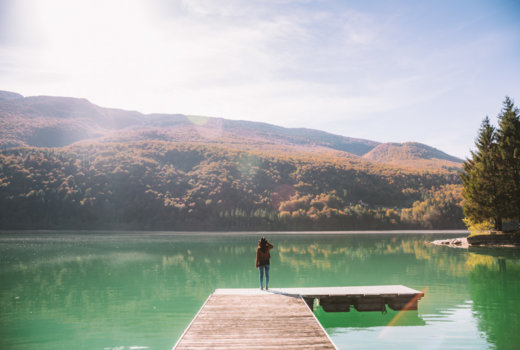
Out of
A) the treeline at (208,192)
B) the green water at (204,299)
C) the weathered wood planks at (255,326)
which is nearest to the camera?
the weathered wood planks at (255,326)

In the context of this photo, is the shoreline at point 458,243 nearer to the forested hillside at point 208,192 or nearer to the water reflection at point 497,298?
the water reflection at point 497,298

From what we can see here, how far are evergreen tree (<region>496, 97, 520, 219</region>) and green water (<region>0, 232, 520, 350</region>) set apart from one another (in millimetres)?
12444

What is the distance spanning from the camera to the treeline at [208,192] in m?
116

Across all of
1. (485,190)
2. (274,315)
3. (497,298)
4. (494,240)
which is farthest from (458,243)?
(274,315)

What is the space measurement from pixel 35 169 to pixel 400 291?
5482 inches

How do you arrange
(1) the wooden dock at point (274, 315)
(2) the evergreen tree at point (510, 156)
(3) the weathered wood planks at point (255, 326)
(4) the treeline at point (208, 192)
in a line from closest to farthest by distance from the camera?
(3) the weathered wood planks at point (255, 326)
(1) the wooden dock at point (274, 315)
(2) the evergreen tree at point (510, 156)
(4) the treeline at point (208, 192)

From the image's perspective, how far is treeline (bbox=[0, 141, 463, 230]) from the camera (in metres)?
116

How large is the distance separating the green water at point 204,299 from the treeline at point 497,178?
12.0 metres

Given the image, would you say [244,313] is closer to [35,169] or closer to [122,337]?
[122,337]

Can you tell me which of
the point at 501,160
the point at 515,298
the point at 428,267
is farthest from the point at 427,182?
the point at 515,298

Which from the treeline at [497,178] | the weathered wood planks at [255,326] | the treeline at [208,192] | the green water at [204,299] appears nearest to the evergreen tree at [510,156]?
the treeline at [497,178]

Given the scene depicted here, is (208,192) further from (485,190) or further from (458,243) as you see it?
(485,190)

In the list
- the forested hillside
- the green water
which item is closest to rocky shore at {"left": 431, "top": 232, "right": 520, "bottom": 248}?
the green water

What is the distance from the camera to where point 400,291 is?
1673 centimetres
